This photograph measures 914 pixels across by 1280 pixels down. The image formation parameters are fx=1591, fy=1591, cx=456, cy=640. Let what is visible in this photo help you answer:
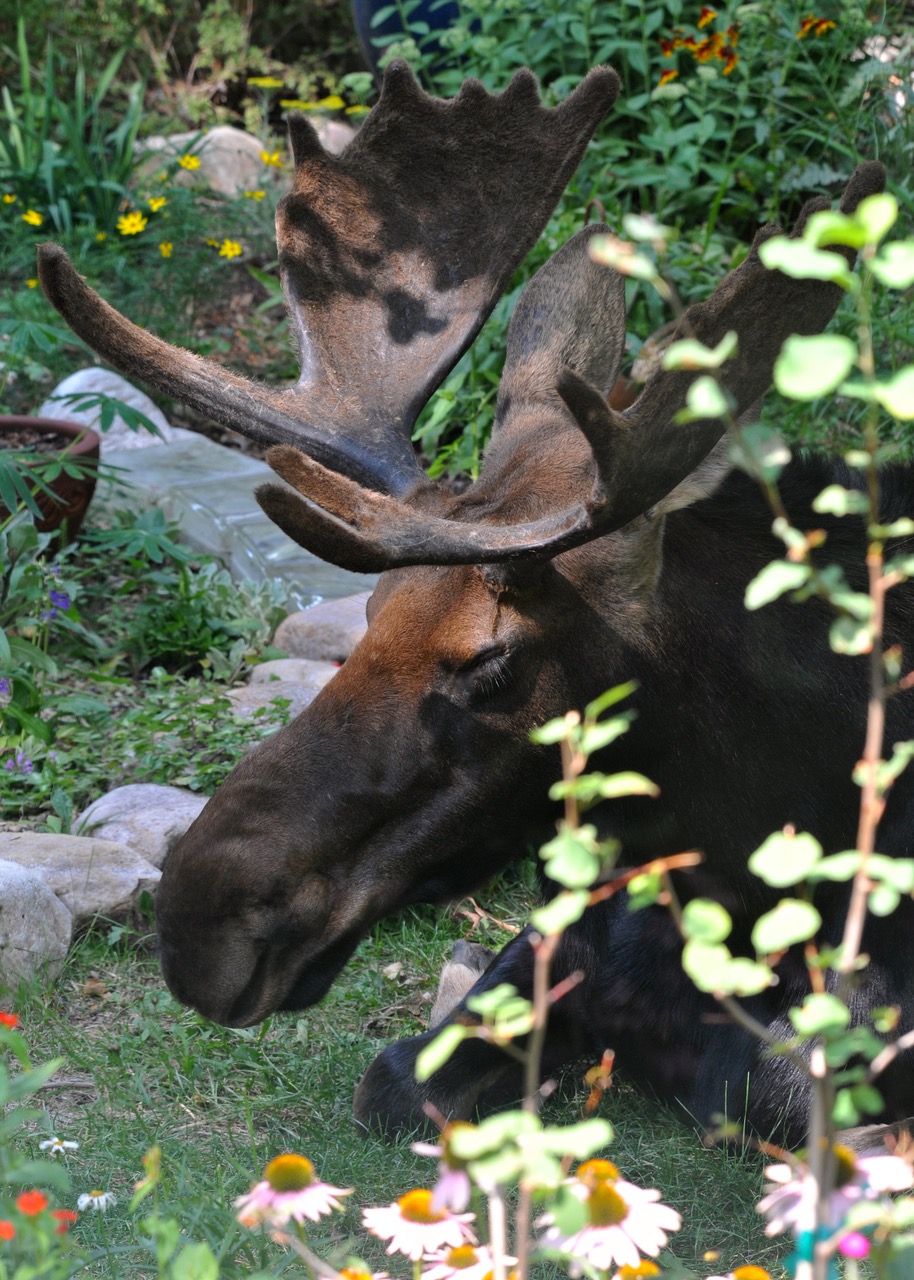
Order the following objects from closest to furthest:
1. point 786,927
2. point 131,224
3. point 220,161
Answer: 1. point 786,927
2. point 131,224
3. point 220,161

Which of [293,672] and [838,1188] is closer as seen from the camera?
[838,1188]

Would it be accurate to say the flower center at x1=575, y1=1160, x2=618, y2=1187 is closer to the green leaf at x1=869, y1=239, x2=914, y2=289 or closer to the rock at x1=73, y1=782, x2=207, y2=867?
the green leaf at x1=869, y1=239, x2=914, y2=289

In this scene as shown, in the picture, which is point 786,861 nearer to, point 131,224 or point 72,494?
point 72,494

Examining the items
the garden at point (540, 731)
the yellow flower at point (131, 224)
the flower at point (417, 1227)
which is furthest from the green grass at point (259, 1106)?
the yellow flower at point (131, 224)

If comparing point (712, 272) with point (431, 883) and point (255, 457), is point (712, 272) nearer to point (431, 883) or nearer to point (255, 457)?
point (255, 457)

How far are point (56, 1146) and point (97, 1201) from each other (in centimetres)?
31

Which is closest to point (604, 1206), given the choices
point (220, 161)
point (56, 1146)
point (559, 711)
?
point (559, 711)

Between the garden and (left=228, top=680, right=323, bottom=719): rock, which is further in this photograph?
(left=228, top=680, right=323, bottom=719): rock

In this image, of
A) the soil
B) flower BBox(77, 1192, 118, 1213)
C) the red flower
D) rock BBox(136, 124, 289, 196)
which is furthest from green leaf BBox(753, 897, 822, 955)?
rock BBox(136, 124, 289, 196)

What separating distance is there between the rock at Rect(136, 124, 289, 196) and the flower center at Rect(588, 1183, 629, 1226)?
321 inches

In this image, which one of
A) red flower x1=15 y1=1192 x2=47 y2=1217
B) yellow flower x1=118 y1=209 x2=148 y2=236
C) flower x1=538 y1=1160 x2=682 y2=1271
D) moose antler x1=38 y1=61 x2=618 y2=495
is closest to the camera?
red flower x1=15 y1=1192 x2=47 y2=1217

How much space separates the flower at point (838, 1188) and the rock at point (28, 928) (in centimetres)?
212

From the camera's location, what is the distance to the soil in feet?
19.7

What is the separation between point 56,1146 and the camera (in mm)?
2576
